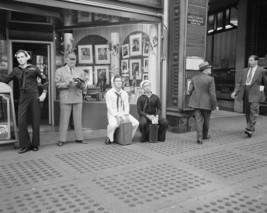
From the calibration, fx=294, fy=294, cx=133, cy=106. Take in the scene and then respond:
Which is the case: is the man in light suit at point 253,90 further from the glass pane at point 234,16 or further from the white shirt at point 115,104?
the glass pane at point 234,16

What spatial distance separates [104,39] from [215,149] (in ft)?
12.4

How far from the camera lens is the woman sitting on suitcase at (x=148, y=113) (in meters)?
5.92

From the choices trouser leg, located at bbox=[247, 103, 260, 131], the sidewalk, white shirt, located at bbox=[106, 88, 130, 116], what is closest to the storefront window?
white shirt, located at bbox=[106, 88, 130, 116]

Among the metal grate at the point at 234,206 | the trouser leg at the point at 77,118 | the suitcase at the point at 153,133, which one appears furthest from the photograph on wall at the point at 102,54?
the metal grate at the point at 234,206

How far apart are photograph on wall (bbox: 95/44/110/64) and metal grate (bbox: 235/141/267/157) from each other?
12.4 ft

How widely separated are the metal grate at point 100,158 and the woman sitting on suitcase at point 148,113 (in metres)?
0.72

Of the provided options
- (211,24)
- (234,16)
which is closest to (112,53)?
(234,16)

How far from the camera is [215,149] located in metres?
5.49

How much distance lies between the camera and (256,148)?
220 inches

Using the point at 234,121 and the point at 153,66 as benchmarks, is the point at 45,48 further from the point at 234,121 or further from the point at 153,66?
the point at 234,121

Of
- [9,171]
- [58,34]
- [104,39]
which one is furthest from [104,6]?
[9,171]

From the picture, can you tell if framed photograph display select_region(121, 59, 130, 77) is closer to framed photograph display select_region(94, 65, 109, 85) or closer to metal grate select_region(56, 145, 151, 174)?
framed photograph display select_region(94, 65, 109, 85)

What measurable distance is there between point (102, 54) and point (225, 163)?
13.8 ft

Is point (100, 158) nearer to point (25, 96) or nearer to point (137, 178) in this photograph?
point (137, 178)
